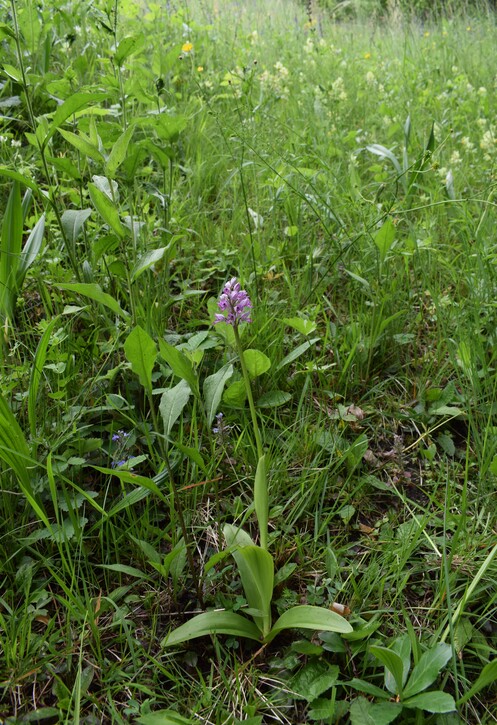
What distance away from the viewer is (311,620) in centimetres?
105

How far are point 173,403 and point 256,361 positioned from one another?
0.25m

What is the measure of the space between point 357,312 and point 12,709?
138cm

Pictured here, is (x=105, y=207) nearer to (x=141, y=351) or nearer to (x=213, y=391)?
(x=141, y=351)

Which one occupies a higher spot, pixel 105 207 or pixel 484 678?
pixel 105 207

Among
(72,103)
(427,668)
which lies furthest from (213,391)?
(72,103)

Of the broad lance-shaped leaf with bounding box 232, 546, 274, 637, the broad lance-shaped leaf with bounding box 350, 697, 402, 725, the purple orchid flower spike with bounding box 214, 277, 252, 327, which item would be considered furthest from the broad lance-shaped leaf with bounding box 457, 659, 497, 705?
the purple orchid flower spike with bounding box 214, 277, 252, 327

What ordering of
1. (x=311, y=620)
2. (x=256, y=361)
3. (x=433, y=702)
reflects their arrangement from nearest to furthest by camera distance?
(x=433, y=702) < (x=311, y=620) < (x=256, y=361)

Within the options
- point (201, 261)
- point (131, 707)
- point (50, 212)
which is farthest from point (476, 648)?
point (50, 212)

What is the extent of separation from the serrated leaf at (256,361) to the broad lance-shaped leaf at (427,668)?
696mm

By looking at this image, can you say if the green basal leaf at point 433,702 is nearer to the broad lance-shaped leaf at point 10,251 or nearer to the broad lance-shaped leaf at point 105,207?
the broad lance-shaped leaf at point 105,207

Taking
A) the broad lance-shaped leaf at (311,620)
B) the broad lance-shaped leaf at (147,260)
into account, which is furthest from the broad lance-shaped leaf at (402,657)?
the broad lance-shaped leaf at (147,260)

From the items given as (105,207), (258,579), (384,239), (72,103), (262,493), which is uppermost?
(72,103)

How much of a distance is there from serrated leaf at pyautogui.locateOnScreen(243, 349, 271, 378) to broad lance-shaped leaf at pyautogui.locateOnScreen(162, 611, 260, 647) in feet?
1.86

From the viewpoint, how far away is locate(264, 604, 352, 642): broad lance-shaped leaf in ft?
3.32
